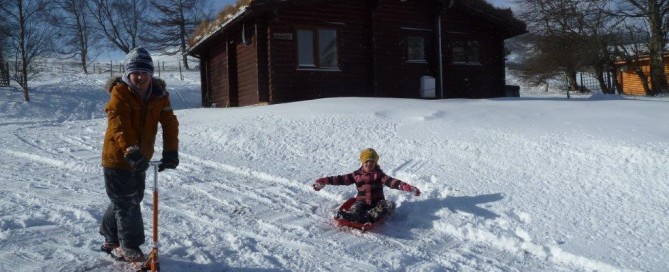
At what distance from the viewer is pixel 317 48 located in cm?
1415

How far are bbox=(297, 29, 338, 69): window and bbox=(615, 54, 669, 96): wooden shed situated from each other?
2081cm

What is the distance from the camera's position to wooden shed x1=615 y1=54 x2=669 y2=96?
94.3 ft

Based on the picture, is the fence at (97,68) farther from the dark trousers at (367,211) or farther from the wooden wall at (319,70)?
the dark trousers at (367,211)

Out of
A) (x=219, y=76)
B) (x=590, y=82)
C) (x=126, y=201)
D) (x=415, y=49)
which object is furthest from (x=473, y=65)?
(x=590, y=82)

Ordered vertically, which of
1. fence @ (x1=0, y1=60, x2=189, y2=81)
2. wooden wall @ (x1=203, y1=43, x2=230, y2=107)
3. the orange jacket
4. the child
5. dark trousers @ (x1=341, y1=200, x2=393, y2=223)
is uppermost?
fence @ (x1=0, y1=60, x2=189, y2=81)

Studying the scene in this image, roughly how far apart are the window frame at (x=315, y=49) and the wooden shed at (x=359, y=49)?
3 centimetres

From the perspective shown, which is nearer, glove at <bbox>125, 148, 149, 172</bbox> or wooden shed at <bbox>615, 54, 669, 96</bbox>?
glove at <bbox>125, 148, 149, 172</bbox>

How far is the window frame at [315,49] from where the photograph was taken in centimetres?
1388

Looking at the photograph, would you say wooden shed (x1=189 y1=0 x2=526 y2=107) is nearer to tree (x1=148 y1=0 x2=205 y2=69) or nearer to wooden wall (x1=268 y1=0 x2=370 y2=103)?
wooden wall (x1=268 y1=0 x2=370 y2=103)

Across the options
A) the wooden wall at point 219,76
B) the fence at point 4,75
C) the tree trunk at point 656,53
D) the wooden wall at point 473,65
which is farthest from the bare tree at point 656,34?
the fence at point 4,75

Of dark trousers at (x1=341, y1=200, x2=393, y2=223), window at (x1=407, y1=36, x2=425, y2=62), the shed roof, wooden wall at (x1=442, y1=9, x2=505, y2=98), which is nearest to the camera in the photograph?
dark trousers at (x1=341, y1=200, x2=393, y2=223)

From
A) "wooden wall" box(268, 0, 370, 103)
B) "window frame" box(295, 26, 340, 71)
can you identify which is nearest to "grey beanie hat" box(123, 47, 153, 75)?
"wooden wall" box(268, 0, 370, 103)

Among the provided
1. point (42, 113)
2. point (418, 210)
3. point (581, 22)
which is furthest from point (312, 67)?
point (581, 22)

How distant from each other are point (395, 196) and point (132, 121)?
3.06 m
